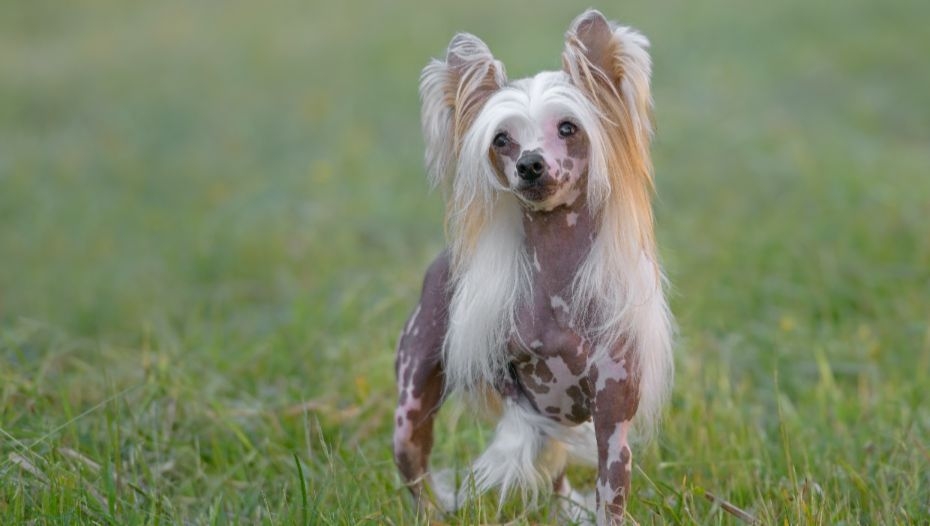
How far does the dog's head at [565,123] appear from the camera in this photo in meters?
2.45

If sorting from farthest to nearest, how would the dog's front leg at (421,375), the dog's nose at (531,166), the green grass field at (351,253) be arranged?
1. the green grass field at (351,253)
2. the dog's front leg at (421,375)
3. the dog's nose at (531,166)

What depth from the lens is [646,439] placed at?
2.84 m

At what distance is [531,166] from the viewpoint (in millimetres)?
2391

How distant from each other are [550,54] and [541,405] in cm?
757

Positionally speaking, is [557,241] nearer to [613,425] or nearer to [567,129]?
[567,129]

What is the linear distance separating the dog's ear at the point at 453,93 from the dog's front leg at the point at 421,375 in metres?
0.28

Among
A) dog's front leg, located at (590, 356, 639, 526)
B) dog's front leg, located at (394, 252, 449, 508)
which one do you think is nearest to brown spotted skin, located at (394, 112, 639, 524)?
dog's front leg, located at (590, 356, 639, 526)

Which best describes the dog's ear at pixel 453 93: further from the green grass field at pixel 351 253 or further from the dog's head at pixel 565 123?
the green grass field at pixel 351 253

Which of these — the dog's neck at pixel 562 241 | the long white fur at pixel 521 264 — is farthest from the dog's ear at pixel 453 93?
the dog's neck at pixel 562 241

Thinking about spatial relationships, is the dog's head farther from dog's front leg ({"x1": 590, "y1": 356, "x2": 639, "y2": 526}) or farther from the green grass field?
the green grass field

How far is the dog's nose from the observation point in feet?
7.84

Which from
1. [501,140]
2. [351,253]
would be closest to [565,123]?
[501,140]

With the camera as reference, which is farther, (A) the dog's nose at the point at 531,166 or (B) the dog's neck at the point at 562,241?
(B) the dog's neck at the point at 562,241

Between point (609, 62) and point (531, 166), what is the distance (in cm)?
30
